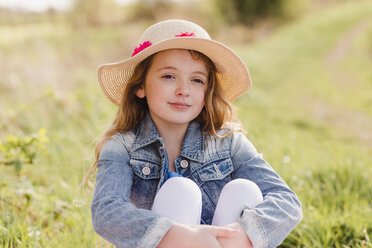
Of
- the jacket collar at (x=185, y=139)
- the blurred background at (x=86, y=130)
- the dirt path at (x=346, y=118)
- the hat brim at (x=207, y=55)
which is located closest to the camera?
the hat brim at (x=207, y=55)

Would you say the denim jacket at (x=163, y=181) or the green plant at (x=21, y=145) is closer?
the denim jacket at (x=163, y=181)

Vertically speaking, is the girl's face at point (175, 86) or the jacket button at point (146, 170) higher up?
the girl's face at point (175, 86)

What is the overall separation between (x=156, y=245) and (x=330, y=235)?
127 centimetres

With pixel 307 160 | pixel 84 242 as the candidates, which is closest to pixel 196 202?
pixel 84 242

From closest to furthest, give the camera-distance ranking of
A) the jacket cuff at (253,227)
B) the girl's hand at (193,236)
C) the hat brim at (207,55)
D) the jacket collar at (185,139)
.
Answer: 1. the girl's hand at (193,236)
2. the jacket cuff at (253,227)
3. the hat brim at (207,55)
4. the jacket collar at (185,139)

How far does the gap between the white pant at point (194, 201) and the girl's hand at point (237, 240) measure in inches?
2.3

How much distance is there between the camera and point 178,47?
5.99 ft

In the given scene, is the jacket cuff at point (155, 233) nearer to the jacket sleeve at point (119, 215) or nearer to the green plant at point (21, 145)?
the jacket sleeve at point (119, 215)

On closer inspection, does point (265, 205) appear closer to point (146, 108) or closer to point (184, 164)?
point (184, 164)

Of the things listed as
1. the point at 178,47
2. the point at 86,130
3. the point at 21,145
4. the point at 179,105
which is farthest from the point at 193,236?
the point at 86,130

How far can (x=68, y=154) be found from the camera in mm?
3518

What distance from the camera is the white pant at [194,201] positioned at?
156 centimetres

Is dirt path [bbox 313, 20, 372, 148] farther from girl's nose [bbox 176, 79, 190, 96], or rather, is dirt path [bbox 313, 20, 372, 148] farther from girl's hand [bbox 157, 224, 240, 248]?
girl's hand [bbox 157, 224, 240, 248]

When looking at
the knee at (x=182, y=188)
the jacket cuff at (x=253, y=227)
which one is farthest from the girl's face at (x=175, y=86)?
the jacket cuff at (x=253, y=227)
